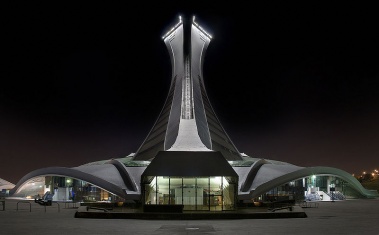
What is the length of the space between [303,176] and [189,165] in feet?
55.1

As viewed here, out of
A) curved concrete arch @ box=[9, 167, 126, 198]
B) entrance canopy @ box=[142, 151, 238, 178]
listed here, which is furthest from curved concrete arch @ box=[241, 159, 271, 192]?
entrance canopy @ box=[142, 151, 238, 178]

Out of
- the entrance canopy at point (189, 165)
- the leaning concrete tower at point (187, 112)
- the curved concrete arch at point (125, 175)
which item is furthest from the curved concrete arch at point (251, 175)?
the entrance canopy at point (189, 165)

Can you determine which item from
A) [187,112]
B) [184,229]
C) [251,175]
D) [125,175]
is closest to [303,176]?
[251,175]

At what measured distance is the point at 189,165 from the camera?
1117 inches

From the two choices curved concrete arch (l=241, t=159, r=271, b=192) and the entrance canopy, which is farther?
curved concrete arch (l=241, t=159, r=271, b=192)

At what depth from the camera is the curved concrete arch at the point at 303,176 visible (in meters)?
38.5

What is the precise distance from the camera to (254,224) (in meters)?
19.3

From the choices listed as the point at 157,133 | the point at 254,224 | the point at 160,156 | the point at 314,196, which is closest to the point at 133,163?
the point at 157,133

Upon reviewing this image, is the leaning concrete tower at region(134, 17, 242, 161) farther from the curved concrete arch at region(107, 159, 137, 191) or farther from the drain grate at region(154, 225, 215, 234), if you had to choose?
the drain grate at region(154, 225, 215, 234)

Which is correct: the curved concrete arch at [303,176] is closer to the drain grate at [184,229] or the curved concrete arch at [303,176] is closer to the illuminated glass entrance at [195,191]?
the illuminated glass entrance at [195,191]

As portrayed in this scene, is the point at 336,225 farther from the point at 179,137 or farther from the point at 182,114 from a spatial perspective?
the point at 182,114

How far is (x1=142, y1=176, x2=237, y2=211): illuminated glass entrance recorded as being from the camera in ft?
91.6

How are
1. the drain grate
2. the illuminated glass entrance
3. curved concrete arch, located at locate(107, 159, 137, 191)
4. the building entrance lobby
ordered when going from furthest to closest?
curved concrete arch, located at locate(107, 159, 137, 191) < the illuminated glass entrance < the building entrance lobby < the drain grate

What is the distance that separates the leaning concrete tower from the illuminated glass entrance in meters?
6.84
